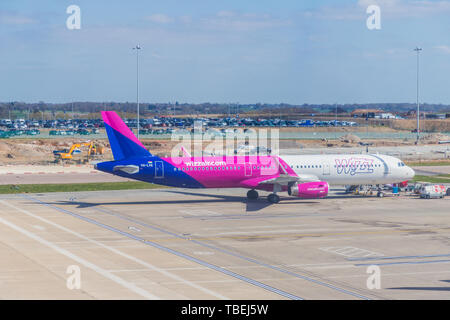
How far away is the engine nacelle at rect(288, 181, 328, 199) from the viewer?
64688mm

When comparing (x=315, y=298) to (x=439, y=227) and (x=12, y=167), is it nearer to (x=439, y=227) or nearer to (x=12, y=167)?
(x=439, y=227)

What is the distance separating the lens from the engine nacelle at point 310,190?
212 ft

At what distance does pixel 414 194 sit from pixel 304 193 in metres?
16.3

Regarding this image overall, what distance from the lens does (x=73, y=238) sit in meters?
48.8

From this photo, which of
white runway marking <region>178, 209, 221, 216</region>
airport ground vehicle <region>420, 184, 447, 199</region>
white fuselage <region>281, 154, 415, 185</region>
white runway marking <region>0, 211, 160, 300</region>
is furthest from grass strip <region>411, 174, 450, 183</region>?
white runway marking <region>0, 211, 160, 300</region>

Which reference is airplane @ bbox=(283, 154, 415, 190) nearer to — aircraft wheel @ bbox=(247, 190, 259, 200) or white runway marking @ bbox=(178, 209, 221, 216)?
aircraft wheel @ bbox=(247, 190, 259, 200)

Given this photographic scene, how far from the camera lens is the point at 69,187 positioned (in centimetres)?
8081

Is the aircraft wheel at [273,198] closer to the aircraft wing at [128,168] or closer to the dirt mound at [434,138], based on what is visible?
the aircraft wing at [128,168]

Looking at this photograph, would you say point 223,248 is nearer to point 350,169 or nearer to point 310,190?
point 310,190

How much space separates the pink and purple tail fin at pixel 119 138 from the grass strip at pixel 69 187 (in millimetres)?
16797

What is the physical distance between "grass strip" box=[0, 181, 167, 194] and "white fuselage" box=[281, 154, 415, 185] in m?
22.4

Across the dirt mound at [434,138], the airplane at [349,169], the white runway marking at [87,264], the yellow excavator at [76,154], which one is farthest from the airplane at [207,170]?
the dirt mound at [434,138]
